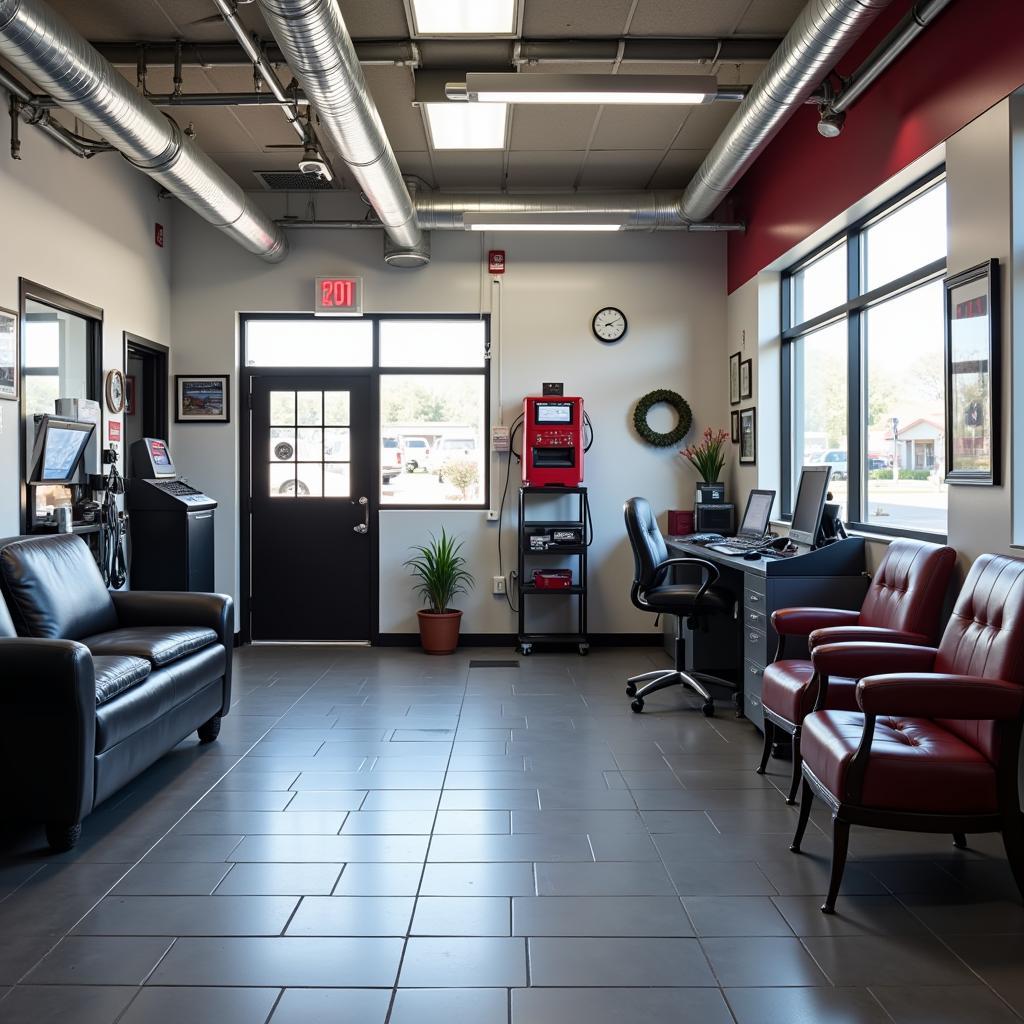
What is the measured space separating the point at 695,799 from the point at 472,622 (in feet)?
11.9

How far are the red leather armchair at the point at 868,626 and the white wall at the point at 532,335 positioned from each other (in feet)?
10.3

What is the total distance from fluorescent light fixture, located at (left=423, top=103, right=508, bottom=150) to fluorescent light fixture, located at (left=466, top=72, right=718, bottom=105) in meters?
1.08

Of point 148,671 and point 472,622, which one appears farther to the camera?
point 472,622

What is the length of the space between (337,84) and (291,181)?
295 centimetres

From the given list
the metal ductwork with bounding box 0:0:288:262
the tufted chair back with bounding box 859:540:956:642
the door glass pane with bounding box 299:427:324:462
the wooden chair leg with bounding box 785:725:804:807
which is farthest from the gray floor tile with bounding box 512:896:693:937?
the door glass pane with bounding box 299:427:324:462

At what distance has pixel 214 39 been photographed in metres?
4.55

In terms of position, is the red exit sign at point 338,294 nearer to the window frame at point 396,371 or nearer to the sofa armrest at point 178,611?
the window frame at point 396,371

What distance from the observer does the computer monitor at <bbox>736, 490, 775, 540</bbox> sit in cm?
581

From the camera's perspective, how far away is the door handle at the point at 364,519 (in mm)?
7062

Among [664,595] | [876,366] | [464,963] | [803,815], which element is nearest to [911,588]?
[803,815]

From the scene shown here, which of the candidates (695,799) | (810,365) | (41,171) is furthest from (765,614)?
(41,171)

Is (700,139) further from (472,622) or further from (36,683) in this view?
(36,683)

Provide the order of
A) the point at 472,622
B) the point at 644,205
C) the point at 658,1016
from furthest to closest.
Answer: the point at 472,622 → the point at 644,205 → the point at 658,1016

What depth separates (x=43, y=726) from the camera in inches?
119
